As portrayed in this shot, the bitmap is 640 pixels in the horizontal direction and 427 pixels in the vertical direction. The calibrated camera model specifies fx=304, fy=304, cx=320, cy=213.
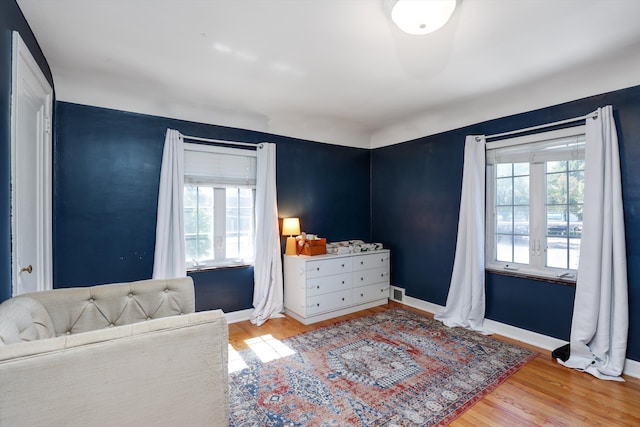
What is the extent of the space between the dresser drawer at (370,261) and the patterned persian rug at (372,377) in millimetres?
850

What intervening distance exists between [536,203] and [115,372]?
142 inches

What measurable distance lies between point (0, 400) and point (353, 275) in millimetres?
3362

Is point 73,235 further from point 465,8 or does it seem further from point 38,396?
point 465,8

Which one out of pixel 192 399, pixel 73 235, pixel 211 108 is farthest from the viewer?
pixel 211 108

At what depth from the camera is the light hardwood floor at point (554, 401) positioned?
193 cm

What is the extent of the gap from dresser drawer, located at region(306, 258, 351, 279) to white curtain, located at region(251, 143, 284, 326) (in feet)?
1.52

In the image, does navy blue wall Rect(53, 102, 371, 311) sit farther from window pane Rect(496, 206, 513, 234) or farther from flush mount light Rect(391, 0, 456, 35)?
window pane Rect(496, 206, 513, 234)

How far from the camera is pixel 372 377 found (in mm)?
2396

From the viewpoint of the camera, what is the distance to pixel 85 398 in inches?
40.1

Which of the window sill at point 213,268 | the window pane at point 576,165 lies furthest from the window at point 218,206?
the window pane at point 576,165

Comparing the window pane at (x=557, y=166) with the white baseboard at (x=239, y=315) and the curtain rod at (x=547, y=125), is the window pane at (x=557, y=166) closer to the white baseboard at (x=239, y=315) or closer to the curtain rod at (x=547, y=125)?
the curtain rod at (x=547, y=125)

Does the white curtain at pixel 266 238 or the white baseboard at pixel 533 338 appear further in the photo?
the white curtain at pixel 266 238

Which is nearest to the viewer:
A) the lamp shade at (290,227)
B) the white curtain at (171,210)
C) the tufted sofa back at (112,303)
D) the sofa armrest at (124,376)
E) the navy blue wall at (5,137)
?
the sofa armrest at (124,376)

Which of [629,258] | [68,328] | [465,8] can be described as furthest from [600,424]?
[68,328]
